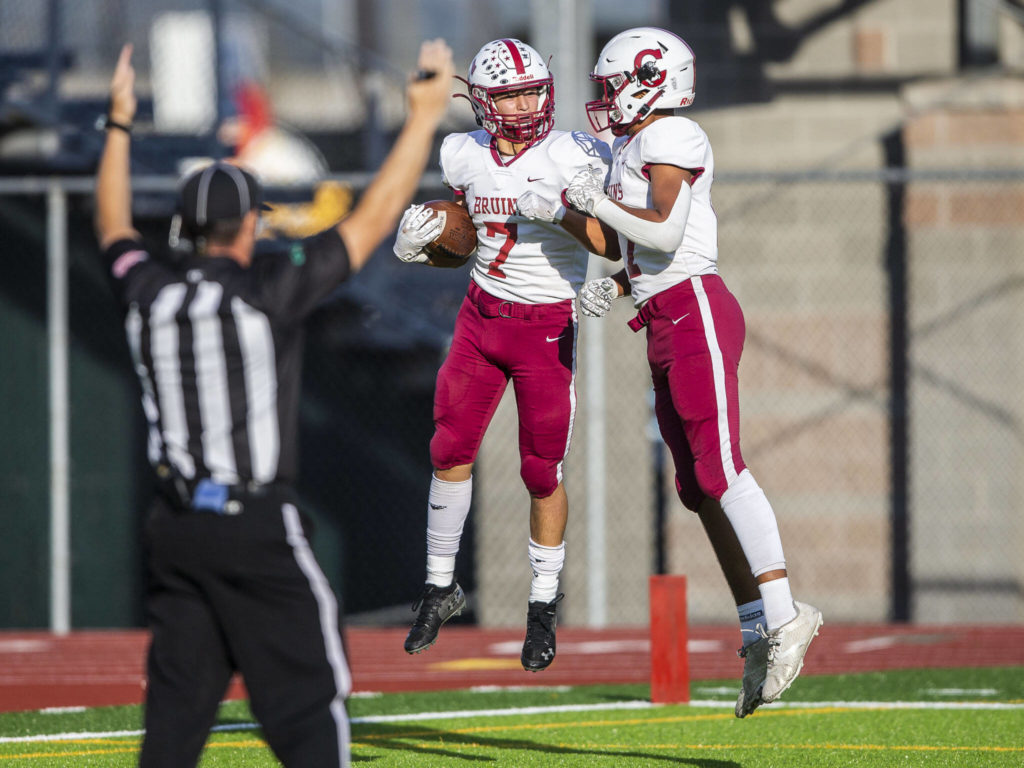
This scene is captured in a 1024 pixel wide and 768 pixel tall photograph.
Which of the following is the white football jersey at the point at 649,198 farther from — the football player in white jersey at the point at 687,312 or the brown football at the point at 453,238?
the brown football at the point at 453,238

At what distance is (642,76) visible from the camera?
5.15m

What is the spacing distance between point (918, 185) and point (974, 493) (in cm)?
237

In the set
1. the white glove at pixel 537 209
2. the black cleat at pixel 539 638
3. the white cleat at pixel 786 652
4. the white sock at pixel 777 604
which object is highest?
the white glove at pixel 537 209

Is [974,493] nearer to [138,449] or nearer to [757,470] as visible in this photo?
[757,470]

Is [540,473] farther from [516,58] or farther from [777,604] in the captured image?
[516,58]

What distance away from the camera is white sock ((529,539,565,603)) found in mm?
5812

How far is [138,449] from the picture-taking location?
1260cm

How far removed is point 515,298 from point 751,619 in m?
1.42

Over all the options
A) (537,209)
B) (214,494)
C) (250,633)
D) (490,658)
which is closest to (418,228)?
(537,209)

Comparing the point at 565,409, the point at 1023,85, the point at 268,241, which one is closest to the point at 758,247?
the point at 1023,85

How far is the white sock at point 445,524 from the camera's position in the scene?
5824mm

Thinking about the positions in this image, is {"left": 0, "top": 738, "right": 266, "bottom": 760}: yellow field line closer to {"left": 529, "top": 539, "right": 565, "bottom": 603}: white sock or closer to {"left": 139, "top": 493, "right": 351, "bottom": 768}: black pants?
{"left": 529, "top": 539, "right": 565, "bottom": 603}: white sock

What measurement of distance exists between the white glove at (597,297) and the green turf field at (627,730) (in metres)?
1.62

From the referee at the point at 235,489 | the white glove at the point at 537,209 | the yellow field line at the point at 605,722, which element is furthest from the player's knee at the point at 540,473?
the referee at the point at 235,489
